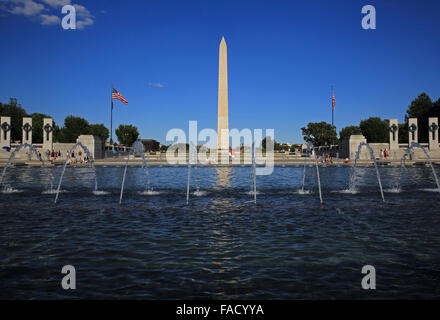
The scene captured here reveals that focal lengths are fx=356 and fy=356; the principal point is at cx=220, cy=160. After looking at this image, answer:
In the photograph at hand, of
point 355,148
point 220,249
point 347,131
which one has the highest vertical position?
point 347,131

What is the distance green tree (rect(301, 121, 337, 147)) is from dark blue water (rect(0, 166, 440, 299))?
9778 centimetres

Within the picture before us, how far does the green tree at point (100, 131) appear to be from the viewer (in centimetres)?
10736

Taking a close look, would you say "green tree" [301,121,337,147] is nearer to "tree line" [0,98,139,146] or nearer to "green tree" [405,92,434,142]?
"green tree" [405,92,434,142]

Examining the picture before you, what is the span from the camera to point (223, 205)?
1103cm

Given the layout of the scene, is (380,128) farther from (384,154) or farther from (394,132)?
(384,154)

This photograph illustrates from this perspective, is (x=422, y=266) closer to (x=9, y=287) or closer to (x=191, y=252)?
(x=191, y=252)

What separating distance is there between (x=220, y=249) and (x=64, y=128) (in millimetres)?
97790

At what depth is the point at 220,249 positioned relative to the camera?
608 cm

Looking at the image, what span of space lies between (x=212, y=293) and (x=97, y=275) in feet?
5.51

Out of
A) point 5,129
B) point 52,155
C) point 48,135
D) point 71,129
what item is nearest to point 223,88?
point 52,155

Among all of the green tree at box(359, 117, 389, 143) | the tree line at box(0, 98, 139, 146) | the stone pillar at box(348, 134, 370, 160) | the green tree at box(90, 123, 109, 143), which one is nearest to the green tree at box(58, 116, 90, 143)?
the tree line at box(0, 98, 139, 146)

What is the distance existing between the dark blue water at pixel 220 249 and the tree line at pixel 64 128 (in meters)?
71.4
